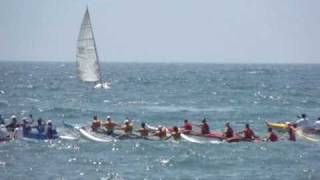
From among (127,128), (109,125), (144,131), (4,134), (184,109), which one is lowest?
(184,109)

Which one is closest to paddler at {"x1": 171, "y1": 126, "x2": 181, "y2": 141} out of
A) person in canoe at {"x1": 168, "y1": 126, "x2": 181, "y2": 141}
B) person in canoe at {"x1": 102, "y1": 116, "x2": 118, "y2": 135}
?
person in canoe at {"x1": 168, "y1": 126, "x2": 181, "y2": 141}

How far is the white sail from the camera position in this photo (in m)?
58.8

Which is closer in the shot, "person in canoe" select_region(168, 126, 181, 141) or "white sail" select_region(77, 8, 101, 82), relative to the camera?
"person in canoe" select_region(168, 126, 181, 141)

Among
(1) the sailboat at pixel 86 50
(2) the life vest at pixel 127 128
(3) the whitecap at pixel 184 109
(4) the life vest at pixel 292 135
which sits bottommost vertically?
(3) the whitecap at pixel 184 109

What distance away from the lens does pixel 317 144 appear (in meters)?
37.1

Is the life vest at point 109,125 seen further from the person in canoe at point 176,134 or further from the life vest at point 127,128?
the person in canoe at point 176,134

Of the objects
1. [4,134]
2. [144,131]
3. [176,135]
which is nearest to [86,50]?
[144,131]

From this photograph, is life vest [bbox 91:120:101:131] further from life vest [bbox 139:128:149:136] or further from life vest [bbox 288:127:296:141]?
life vest [bbox 288:127:296:141]

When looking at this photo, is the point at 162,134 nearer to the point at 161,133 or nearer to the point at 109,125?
the point at 161,133

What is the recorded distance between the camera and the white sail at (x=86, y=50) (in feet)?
193

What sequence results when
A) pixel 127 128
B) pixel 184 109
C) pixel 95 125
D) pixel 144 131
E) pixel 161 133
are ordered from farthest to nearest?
pixel 184 109, pixel 95 125, pixel 127 128, pixel 144 131, pixel 161 133

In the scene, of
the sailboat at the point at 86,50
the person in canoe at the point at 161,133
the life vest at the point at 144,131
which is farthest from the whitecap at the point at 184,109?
the person in canoe at the point at 161,133

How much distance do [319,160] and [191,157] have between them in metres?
5.59

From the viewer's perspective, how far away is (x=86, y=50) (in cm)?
5894
